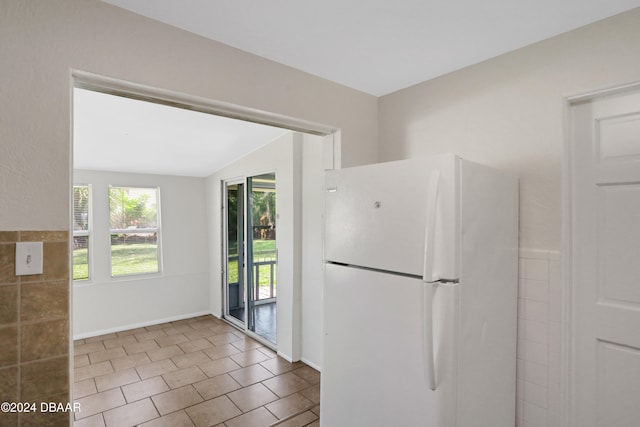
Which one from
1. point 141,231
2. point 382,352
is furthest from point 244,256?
point 382,352

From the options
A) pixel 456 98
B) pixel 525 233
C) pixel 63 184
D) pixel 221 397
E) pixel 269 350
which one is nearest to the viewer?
pixel 63 184

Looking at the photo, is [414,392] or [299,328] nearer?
[414,392]

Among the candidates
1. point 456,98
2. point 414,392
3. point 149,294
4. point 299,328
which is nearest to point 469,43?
point 456,98

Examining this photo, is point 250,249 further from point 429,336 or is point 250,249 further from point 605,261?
point 605,261

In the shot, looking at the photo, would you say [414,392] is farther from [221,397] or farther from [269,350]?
[269,350]

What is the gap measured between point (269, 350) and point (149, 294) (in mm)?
1963

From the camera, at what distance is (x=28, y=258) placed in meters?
1.15

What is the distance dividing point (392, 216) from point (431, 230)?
189 mm

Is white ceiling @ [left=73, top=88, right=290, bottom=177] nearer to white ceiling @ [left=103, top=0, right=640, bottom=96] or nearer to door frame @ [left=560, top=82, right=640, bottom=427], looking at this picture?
white ceiling @ [left=103, top=0, right=640, bottom=96]

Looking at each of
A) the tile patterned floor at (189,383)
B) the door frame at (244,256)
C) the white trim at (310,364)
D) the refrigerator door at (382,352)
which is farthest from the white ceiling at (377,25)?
the white trim at (310,364)

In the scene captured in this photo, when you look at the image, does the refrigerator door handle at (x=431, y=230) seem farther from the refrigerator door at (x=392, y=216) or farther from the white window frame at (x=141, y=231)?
the white window frame at (x=141, y=231)

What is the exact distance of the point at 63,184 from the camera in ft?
3.99

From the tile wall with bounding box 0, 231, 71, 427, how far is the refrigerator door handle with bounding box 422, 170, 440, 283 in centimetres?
135

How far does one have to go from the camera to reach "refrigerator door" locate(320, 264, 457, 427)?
4.14ft
